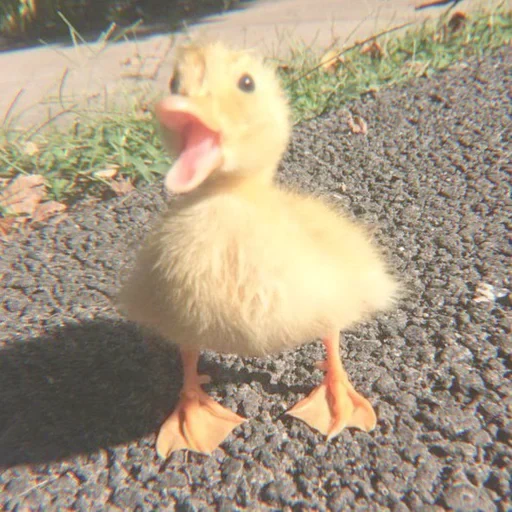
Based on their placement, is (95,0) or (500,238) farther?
(95,0)

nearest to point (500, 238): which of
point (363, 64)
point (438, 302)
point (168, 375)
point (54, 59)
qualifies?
point (438, 302)

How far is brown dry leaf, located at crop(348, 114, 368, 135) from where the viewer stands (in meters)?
2.53

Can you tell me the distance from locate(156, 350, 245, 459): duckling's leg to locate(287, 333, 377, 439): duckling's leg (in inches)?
6.4

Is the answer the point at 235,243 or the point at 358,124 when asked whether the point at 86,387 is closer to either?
the point at 235,243

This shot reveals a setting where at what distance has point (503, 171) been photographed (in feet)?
6.92

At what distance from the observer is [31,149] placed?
102 inches

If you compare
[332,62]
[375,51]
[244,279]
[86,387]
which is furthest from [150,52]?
[244,279]

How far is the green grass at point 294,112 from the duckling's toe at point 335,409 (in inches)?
53.7

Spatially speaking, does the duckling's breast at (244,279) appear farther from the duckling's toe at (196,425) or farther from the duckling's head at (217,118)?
the duckling's toe at (196,425)

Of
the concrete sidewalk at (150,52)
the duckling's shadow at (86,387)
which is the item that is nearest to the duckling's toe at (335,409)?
the duckling's shadow at (86,387)

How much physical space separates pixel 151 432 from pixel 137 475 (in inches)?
5.2

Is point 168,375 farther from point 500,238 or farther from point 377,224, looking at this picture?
point 500,238

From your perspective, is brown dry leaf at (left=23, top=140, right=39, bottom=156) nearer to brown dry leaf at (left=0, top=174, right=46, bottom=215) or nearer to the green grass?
the green grass

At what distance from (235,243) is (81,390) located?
0.66 m
